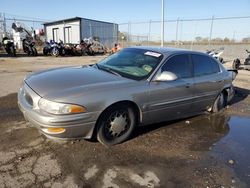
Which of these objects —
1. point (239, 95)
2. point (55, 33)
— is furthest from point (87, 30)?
point (239, 95)

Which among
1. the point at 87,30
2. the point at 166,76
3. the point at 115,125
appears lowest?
the point at 115,125

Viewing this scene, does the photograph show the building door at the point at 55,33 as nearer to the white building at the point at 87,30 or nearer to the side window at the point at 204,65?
the white building at the point at 87,30

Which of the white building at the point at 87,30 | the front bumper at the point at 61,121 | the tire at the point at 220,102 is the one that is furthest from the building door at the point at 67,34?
the front bumper at the point at 61,121

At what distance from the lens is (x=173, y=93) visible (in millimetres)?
4781

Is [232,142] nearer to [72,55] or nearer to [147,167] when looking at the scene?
[147,167]

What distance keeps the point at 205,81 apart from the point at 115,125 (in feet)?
7.82

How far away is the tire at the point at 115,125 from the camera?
4023 millimetres

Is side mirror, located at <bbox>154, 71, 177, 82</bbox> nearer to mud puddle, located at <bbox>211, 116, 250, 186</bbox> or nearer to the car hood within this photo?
the car hood

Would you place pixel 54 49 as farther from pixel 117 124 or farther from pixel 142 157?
pixel 142 157

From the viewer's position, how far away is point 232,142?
472 centimetres

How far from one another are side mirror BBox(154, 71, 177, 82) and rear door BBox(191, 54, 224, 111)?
1.01 metres

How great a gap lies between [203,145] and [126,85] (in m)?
1.71

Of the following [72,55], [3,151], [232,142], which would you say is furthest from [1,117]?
[72,55]

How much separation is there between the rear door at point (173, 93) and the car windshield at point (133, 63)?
21 centimetres
